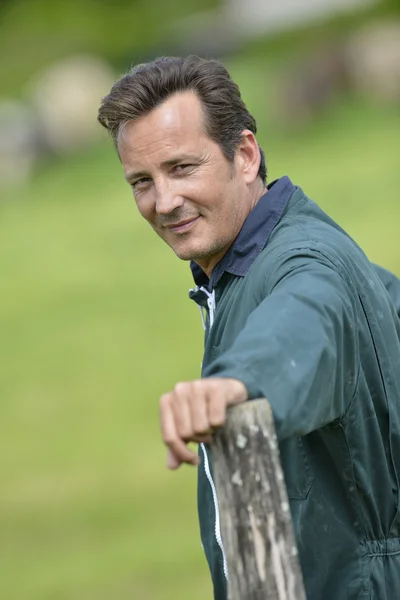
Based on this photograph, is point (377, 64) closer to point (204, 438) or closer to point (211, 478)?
point (211, 478)

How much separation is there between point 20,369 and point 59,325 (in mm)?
918

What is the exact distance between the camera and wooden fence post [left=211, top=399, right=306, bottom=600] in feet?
5.50

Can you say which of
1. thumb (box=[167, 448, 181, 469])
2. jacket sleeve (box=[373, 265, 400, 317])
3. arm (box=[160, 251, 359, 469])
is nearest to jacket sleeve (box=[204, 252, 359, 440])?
arm (box=[160, 251, 359, 469])

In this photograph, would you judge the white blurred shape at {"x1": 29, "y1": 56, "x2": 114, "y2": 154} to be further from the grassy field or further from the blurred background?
the grassy field

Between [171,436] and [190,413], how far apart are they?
43 mm

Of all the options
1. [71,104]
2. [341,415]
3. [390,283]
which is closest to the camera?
[341,415]

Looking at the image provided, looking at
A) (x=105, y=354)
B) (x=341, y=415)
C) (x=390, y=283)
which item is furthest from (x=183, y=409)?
(x=105, y=354)

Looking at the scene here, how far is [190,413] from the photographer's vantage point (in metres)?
1.60

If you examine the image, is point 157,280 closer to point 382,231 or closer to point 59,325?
point 59,325

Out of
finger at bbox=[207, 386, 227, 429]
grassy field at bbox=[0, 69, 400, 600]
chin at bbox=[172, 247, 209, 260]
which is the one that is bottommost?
finger at bbox=[207, 386, 227, 429]

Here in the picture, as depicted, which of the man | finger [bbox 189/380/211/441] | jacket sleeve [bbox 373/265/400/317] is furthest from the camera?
jacket sleeve [bbox 373/265/400/317]

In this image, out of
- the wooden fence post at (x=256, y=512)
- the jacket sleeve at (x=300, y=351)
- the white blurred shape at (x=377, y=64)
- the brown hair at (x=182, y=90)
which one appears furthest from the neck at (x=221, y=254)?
the white blurred shape at (x=377, y=64)

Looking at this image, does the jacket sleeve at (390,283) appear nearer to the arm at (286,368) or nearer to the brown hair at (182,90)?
the brown hair at (182,90)

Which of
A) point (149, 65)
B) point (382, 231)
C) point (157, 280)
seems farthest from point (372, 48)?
point (149, 65)
